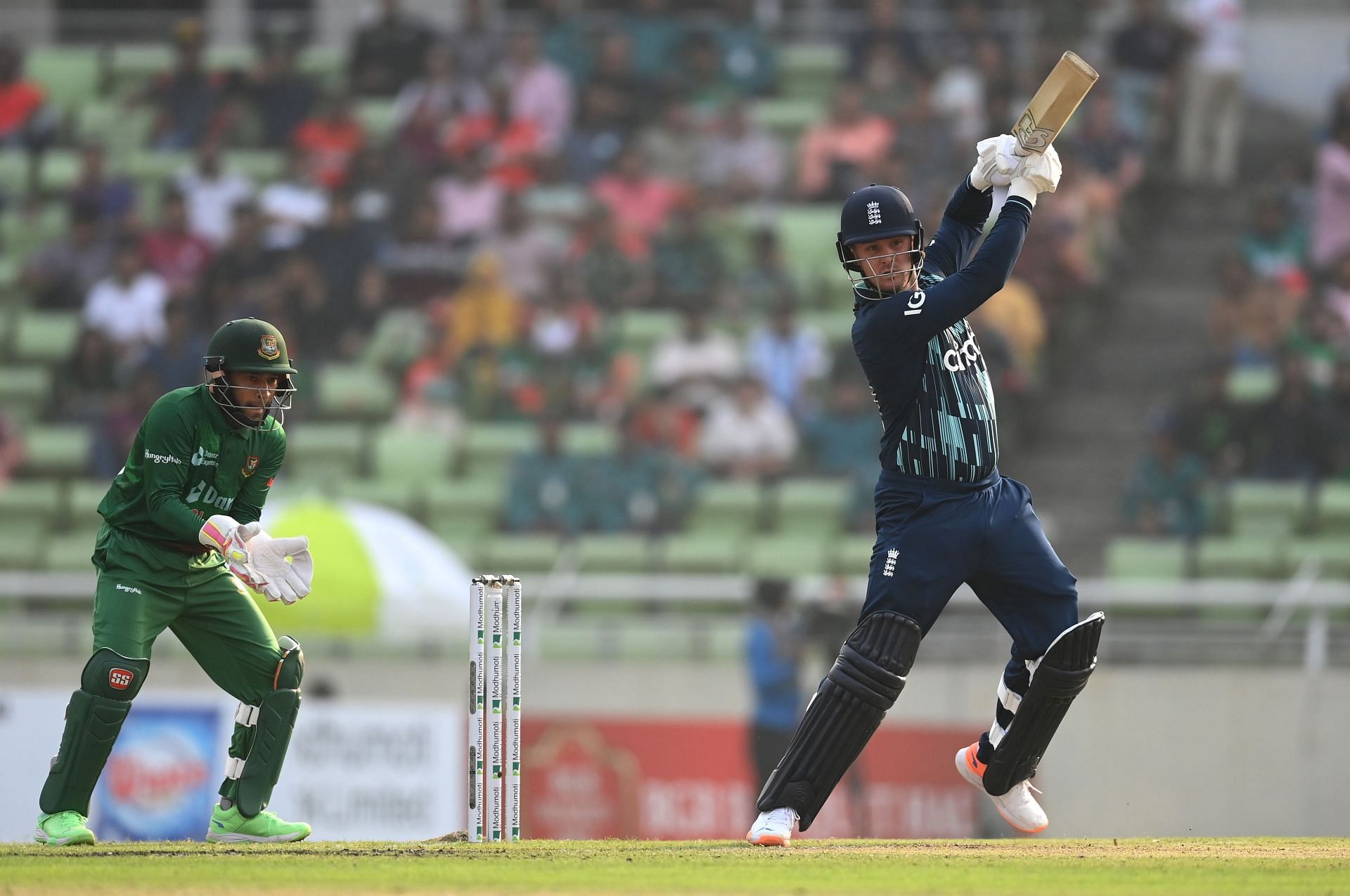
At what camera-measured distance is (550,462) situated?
1515cm

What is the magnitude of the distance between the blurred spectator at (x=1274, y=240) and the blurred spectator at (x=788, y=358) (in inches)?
145

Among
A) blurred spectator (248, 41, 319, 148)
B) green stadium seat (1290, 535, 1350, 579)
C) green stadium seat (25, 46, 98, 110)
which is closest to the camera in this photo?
green stadium seat (1290, 535, 1350, 579)

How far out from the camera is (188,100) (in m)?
19.0

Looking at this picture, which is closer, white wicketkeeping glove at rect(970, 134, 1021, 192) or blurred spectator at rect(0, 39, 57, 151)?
white wicketkeeping glove at rect(970, 134, 1021, 192)

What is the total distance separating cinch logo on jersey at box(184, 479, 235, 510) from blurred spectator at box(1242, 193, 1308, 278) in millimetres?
10626

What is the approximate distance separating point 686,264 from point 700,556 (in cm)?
301

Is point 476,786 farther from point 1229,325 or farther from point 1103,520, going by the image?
point 1229,325

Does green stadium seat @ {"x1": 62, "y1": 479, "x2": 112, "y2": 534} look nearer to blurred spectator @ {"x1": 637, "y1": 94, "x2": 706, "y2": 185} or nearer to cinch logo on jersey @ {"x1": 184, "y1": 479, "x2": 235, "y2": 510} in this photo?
blurred spectator @ {"x1": 637, "y1": 94, "x2": 706, "y2": 185}

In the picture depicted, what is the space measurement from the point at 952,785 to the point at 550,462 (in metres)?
4.03

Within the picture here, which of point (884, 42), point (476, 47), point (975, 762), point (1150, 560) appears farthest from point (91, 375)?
point (975, 762)

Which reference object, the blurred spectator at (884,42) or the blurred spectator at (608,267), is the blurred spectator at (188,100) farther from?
the blurred spectator at (884,42)

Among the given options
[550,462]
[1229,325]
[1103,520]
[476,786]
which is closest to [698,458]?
[550,462]

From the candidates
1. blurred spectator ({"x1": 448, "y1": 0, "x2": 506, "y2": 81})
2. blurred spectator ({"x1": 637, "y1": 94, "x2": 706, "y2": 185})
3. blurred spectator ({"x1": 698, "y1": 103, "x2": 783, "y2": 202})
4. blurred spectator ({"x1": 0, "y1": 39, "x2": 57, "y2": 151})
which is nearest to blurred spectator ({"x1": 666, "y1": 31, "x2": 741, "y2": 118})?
blurred spectator ({"x1": 637, "y1": 94, "x2": 706, "y2": 185})

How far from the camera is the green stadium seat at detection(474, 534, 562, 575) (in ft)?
48.3
